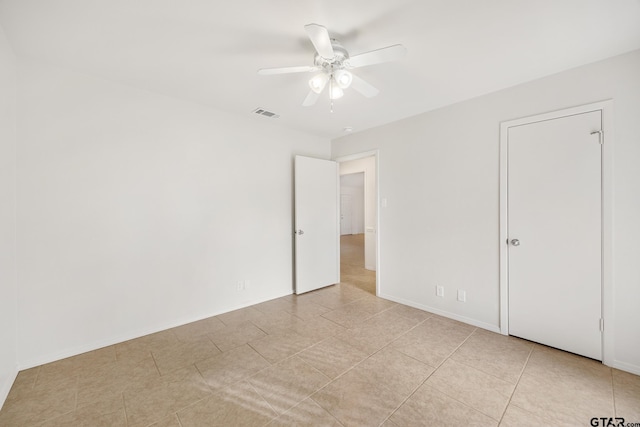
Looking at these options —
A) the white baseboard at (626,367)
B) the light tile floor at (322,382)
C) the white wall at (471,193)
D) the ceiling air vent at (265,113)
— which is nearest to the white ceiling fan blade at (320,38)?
the ceiling air vent at (265,113)

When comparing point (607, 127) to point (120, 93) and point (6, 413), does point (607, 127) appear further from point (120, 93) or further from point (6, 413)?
point (6, 413)

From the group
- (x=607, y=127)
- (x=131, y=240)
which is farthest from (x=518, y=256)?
(x=131, y=240)

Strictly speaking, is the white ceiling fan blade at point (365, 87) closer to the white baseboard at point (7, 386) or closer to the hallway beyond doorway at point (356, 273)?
the hallway beyond doorway at point (356, 273)

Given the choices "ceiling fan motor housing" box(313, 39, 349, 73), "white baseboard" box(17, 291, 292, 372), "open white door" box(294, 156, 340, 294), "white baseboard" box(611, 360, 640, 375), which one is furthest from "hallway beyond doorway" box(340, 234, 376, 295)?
"ceiling fan motor housing" box(313, 39, 349, 73)

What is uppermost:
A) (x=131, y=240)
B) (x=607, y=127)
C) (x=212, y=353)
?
(x=607, y=127)

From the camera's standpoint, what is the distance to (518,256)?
2.52 meters

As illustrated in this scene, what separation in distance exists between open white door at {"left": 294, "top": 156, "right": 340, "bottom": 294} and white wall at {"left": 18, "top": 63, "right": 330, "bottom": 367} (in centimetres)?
53

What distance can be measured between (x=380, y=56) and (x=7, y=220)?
293 centimetres

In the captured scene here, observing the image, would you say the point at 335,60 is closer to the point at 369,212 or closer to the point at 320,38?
the point at 320,38

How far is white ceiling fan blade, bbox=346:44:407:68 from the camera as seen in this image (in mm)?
1511

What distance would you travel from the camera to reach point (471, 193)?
2.83m

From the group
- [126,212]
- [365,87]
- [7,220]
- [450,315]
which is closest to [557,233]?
[450,315]

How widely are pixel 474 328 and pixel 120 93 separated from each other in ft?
14.6

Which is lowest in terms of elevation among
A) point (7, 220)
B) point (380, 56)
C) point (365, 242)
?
point (365, 242)
